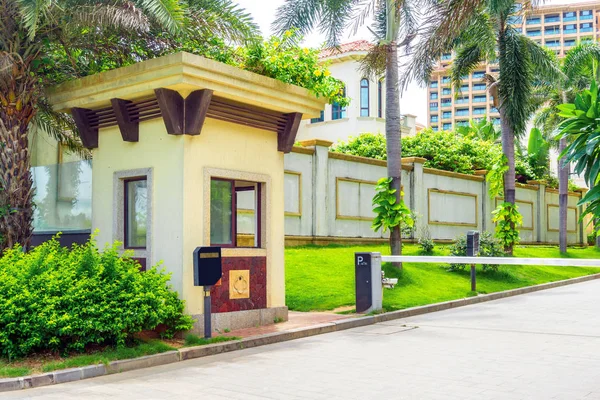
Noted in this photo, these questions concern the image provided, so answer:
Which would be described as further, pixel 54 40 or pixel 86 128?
pixel 86 128

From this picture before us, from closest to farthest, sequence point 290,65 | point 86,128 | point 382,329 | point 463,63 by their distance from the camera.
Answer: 1. point 290,65
2. point 86,128
3. point 382,329
4. point 463,63

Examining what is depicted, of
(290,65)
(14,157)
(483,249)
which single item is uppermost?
(290,65)

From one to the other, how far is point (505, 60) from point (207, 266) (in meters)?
15.5

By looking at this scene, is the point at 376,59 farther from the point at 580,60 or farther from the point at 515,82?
the point at 580,60

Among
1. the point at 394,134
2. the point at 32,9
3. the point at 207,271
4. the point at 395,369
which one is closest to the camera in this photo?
the point at 395,369

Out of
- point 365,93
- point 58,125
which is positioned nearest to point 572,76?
point 365,93

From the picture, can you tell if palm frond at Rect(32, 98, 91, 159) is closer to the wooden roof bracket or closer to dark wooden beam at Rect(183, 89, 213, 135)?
the wooden roof bracket

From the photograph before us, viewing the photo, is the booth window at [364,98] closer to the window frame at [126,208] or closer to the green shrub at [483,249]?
the green shrub at [483,249]

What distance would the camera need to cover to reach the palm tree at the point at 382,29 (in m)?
18.1

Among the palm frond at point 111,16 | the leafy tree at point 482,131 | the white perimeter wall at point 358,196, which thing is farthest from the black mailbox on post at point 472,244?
the leafy tree at point 482,131

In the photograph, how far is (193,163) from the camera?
1094cm

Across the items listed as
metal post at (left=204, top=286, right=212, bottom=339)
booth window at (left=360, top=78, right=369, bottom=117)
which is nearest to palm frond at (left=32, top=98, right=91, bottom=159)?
metal post at (left=204, top=286, right=212, bottom=339)

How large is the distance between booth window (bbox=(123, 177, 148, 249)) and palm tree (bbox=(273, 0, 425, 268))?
7.57m

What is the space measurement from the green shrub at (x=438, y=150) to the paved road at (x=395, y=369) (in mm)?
19074
